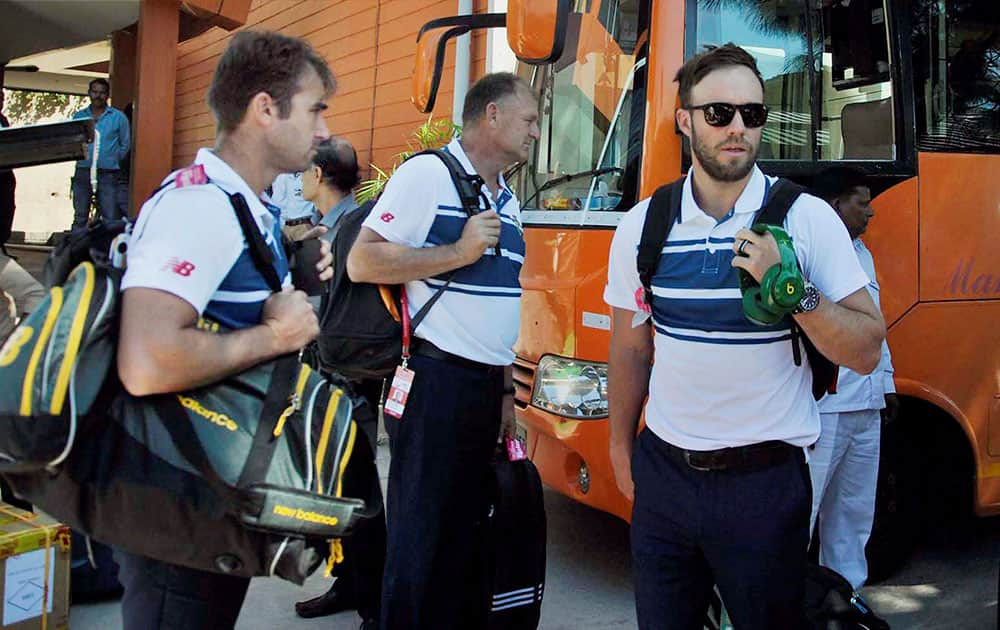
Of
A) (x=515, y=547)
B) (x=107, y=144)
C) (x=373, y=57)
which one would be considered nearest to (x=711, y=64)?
(x=515, y=547)

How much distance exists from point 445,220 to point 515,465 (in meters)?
0.93

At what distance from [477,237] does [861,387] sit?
5.69ft

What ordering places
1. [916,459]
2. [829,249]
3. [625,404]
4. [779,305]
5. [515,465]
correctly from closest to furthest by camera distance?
[779,305] < [829,249] < [625,404] < [515,465] < [916,459]

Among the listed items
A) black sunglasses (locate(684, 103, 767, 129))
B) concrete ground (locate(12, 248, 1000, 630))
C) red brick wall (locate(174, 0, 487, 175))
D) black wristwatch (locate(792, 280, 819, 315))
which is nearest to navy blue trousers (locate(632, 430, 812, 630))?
black wristwatch (locate(792, 280, 819, 315))

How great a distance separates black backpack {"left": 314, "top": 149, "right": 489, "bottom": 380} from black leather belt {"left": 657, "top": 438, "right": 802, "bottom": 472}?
1.16 metres

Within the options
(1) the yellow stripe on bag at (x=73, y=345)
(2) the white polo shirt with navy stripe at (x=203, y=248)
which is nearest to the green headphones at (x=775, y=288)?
(2) the white polo shirt with navy stripe at (x=203, y=248)

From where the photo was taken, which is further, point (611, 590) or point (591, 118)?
point (611, 590)

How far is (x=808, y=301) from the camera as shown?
2152 mm

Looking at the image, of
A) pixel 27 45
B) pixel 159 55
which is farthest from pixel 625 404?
pixel 27 45

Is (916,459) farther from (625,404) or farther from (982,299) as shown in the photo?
→ (625,404)

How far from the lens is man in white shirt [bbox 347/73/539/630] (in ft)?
10.2

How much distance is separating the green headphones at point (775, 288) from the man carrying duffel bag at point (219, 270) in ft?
3.14

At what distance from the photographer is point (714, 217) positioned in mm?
2428

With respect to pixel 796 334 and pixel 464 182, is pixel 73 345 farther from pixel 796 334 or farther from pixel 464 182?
pixel 464 182
